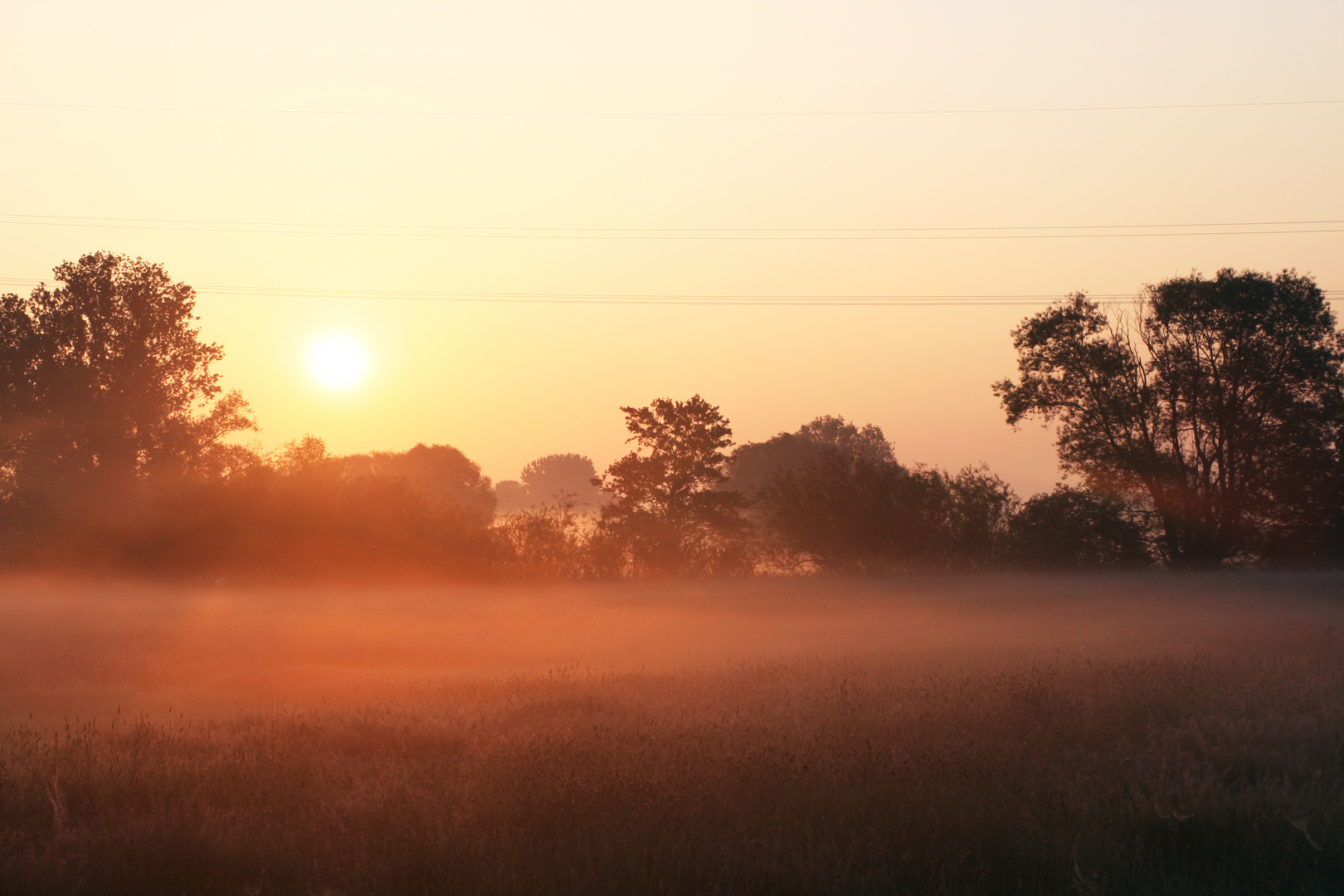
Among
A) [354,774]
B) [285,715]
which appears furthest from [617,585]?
[354,774]

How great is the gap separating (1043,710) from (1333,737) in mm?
2524

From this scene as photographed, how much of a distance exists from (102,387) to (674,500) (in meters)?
25.0

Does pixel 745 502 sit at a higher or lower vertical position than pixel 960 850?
higher

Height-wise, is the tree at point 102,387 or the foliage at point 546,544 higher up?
the tree at point 102,387

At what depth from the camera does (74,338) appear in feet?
136

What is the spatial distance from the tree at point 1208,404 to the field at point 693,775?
87.7 feet

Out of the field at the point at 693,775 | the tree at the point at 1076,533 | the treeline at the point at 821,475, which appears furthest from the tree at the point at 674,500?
the field at the point at 693,775

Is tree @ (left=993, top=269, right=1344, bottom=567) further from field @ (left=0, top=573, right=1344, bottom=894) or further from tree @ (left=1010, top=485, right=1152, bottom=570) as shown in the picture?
field @ (left=0, top=573, right=1344, bottom=894)

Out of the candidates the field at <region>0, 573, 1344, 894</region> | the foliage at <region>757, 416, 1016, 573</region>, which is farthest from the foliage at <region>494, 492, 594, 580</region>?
the field at <region>0, 573, 1344, 894</region>

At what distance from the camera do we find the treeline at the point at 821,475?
38.5 m

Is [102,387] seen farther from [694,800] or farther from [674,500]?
[694,800]

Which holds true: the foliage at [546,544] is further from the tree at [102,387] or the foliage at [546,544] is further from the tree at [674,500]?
the tree at [102,387]

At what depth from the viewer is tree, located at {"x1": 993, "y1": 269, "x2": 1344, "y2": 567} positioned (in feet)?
131

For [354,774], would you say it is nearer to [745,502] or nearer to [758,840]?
[758,840]
